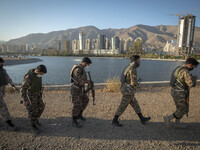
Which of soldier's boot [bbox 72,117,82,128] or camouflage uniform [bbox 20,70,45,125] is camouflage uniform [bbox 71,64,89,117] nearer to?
soldier's boot [bbox 72,117,82,128]

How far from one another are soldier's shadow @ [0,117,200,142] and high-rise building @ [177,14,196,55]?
12482 cm

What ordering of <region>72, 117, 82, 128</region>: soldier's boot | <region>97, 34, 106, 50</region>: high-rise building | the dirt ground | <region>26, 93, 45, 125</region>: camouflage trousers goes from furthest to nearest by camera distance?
<region>97, 34, 106, 50</region>: high-rise building, <region>72, 117, 82, 128</region>: soldier's boot, <region>26, 93, 45, 125</region>: camouflage trousers, the dirt ground

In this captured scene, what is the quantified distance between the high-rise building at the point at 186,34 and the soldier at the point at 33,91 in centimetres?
12651

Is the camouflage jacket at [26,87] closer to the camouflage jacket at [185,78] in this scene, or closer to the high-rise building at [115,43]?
the camouflage jacket at [185,78]

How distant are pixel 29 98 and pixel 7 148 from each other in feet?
3.27

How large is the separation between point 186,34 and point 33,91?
432 ft

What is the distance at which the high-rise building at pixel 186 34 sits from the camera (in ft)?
352

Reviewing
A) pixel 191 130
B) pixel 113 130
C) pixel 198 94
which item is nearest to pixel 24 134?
pixel 113 130

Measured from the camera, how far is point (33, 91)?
2.91 meters

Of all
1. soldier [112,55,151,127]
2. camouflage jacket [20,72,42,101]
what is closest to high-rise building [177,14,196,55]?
soldier [112,55,151,127]

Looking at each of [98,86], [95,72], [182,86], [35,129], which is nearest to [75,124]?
[35,129]

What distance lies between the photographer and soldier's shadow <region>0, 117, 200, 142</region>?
9.83 feet

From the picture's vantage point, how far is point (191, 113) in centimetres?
430

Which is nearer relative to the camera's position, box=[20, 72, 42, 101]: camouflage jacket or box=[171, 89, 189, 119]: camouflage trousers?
box=[20, 72, 42, 101]: camouflage jacket
